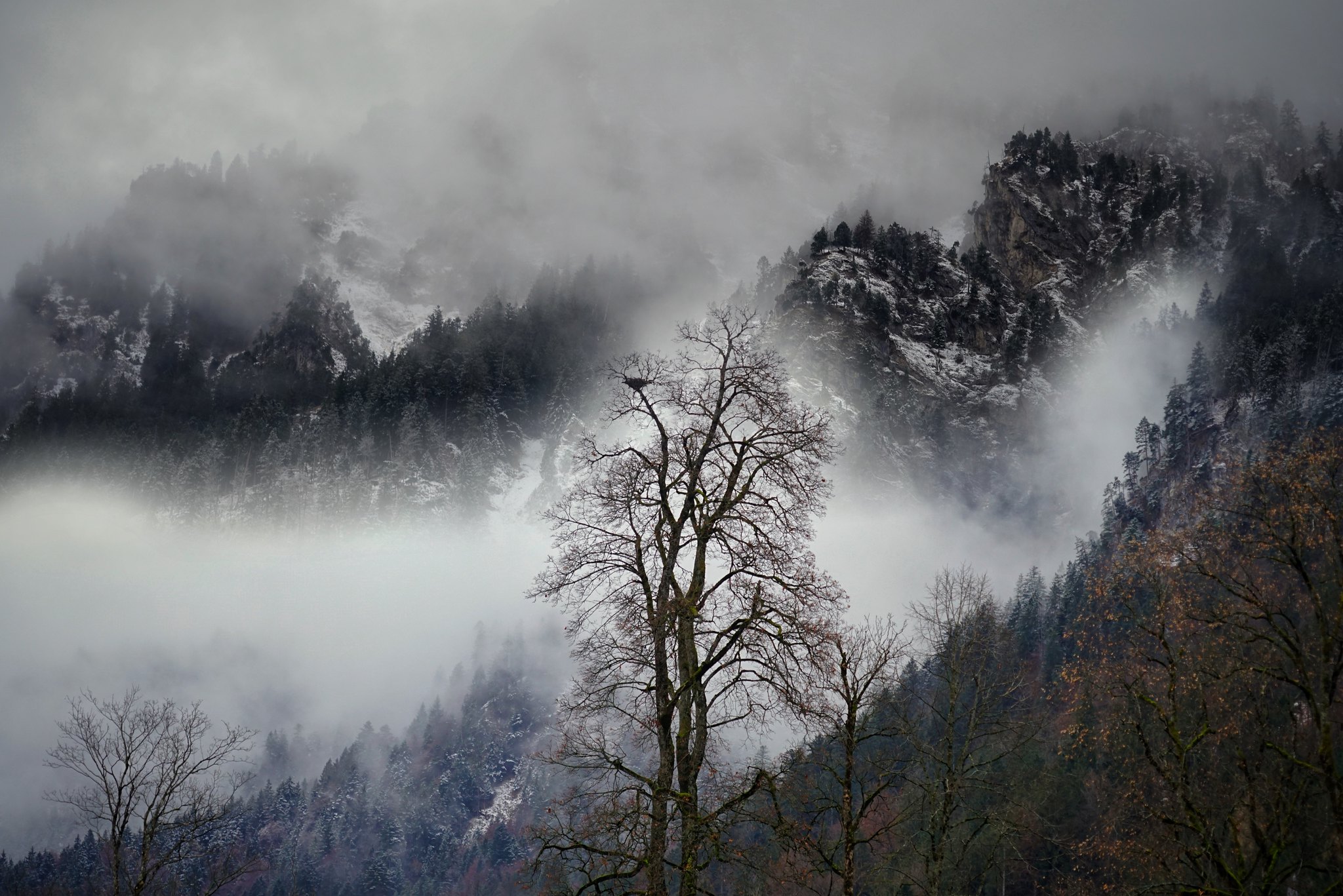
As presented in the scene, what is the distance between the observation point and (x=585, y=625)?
12406mm

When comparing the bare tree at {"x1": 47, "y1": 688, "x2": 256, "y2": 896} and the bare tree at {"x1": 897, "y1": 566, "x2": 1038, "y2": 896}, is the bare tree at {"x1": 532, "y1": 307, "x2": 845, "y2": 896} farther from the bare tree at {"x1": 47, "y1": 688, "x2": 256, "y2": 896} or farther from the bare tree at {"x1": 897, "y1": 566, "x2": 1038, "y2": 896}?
the bare tree at {"x1": 47, "y1": 688, "x2": 256, "y2": 896}

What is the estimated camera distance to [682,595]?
11.6 metres

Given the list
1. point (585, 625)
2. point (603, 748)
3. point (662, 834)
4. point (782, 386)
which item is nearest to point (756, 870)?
point (662, 834)

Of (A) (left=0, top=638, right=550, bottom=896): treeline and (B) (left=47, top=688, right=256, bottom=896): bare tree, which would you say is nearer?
(B) (left=47, top=688, right=256, bottom=896): bare tree

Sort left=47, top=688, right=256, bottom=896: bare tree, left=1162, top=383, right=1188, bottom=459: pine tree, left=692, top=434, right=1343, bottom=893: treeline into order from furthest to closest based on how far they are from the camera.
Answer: left=1162, top=383, right=1188, bottom=459: pine tree, left=47, top=688, right=256, bottom=896: bare tree, left=692, top=434, right=1343, bottom=893: treeline

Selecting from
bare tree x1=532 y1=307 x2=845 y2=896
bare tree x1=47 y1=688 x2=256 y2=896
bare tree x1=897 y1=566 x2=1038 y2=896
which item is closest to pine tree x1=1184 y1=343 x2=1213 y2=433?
bare tree x1=897 y1=566 x2=1038 y2=896

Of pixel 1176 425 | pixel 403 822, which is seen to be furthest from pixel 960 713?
pixel 403 822

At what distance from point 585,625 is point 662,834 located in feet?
10.2

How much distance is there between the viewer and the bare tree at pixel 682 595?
10906 millimetres

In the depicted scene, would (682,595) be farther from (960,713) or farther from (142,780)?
(142,780)

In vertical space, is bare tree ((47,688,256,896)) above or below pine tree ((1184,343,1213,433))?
below

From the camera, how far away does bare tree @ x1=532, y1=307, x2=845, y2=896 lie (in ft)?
35.8

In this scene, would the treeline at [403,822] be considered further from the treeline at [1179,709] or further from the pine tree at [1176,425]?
the treeline at [1179,709]

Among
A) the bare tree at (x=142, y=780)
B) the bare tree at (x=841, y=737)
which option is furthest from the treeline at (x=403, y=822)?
the bare tree at (x=841, y=737)
